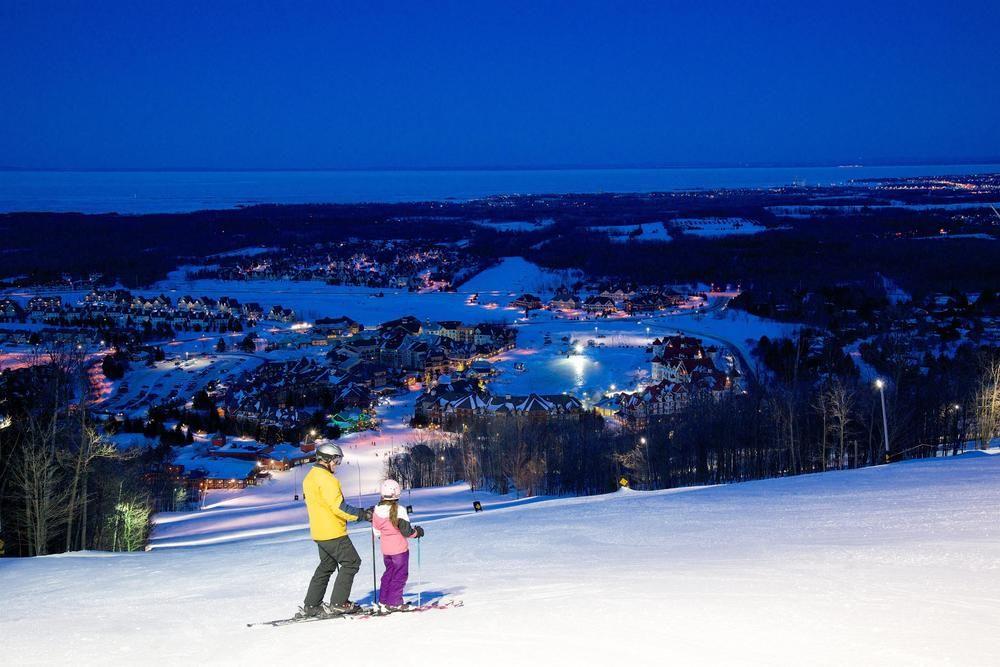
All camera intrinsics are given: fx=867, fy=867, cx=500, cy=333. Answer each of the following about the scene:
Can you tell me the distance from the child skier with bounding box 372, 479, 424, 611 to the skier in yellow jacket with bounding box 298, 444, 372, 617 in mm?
104

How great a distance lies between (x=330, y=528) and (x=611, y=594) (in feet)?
6.05

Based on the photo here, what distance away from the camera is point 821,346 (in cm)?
4206

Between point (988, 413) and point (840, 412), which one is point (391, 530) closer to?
point (840, 412)

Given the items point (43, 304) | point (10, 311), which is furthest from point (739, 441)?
point (43, 304)

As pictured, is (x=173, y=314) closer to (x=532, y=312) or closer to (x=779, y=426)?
(x=532, y=312)

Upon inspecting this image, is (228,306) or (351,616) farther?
(228,306)

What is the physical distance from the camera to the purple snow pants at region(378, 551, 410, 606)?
5.32 m

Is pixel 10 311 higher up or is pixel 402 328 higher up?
pixel 10 311

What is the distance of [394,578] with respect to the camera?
5.35 meters

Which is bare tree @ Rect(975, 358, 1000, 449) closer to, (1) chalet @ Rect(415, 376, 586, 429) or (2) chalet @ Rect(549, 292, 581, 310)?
(1) chalet @ Rect(415, 376, 586, 429)

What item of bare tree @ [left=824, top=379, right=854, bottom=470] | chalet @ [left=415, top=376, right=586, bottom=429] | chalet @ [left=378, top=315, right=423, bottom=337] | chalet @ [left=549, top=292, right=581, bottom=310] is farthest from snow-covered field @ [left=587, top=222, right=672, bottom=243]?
bare tree @ [left=824, top=379, right=854, bottom=470]

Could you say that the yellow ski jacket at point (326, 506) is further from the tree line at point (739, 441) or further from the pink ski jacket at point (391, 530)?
the tree line at point (739, 441)

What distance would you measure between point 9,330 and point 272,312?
1783cm

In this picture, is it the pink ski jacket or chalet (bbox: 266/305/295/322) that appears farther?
chalet (bbox: 266/305/295/322)
